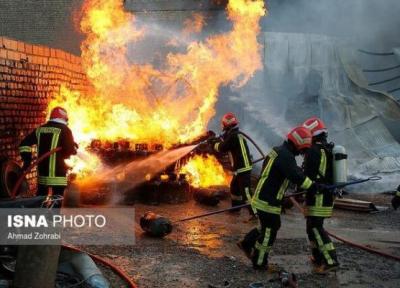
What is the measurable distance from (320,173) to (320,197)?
1.03ft

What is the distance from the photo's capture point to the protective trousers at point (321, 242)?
18.9ft

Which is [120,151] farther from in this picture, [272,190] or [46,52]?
[272,190]

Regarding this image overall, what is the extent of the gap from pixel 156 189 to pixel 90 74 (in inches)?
155

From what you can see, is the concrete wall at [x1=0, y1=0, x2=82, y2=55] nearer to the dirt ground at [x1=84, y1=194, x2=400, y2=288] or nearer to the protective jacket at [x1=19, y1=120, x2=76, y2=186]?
the dirt ground at [x1=84, y1=194, x2=400, y2=288]

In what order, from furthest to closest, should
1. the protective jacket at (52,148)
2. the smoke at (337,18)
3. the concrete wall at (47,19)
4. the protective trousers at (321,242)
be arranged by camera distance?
the concrete wall at (47,19) → the smoke at (337,18) → the protective jacket at (52,148) → the protective trousers at (321,242)

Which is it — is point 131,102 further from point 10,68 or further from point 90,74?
point 10,68

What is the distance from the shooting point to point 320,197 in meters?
5.86

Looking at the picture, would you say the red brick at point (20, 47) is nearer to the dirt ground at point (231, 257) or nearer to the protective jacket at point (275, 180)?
the dirt ground at point (231, 257)

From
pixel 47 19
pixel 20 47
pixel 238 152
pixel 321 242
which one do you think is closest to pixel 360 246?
pixel 321 242

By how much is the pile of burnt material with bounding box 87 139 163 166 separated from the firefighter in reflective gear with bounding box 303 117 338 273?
477cm

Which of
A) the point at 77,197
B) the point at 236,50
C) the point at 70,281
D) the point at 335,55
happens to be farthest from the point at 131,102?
the point at 70,281

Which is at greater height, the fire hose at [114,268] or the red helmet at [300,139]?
the red helmet at [300,139]

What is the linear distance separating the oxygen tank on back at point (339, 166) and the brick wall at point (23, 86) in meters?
5.26

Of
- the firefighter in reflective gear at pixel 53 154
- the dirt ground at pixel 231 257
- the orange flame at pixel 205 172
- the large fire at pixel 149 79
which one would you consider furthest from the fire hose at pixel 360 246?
the large fire at pixel 149 79
